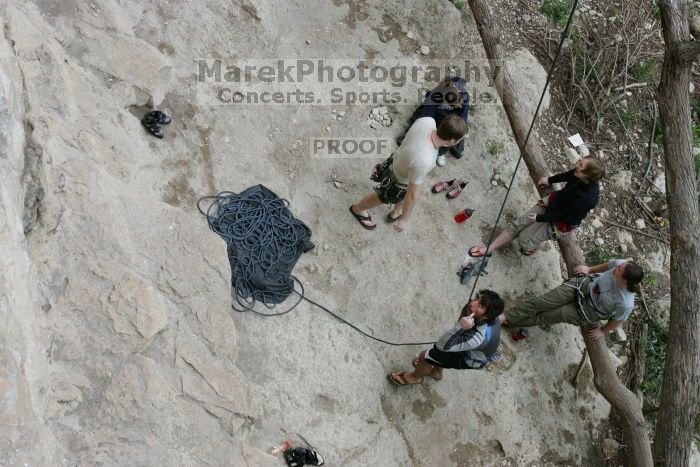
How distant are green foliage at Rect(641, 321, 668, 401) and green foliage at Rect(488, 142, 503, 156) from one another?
8.69ft

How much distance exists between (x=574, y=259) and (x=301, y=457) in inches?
134

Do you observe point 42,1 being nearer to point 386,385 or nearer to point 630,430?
point 386,385

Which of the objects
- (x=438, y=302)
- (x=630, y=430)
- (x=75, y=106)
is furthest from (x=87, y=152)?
(x=630, y=430)

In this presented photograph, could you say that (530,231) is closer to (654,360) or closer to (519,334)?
(519,334)

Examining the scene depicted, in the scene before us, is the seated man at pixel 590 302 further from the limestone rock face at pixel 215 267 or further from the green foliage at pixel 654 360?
the green foliage at pixel 654 360

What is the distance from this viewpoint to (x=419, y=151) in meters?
4.55

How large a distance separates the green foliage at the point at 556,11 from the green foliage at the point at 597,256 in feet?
11.2

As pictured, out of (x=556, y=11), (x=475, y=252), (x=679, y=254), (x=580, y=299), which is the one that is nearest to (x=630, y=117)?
(x=556, y=11)

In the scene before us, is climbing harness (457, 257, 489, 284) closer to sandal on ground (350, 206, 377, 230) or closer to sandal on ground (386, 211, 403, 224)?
sandal on ground (386, 211, 403, 224)

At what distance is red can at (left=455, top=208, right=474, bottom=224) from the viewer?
605 centimetres

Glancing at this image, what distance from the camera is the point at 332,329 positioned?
5008mm

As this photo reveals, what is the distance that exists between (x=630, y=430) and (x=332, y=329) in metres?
2.96

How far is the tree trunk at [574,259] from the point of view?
534 cm

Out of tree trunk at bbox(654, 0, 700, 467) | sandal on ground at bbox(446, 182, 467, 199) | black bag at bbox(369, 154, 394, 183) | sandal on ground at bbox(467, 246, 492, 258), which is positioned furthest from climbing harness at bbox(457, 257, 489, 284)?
tree trunk at bbox(654, 0, 700, 467)
